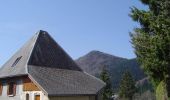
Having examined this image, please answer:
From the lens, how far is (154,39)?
59.2 feet

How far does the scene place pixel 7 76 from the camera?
34469mm

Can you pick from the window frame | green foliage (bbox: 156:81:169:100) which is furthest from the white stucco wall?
green foliage (bbox: 156:81:169:100)

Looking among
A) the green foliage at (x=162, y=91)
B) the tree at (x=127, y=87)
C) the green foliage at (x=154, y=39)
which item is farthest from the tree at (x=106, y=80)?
the green foliage at (x=162, y=91)

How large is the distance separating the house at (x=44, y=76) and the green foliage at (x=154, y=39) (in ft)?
41.4

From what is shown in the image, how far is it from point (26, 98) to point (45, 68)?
3.77 metres

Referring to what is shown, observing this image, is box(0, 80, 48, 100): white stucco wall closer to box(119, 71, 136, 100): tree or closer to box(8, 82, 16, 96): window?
box(8, 82, 16, 96): window

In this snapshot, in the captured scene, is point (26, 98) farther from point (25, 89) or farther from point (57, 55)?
point (57, 55)

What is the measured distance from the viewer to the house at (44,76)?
103 ft

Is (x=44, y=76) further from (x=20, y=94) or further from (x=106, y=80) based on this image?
(x=106, y=80)

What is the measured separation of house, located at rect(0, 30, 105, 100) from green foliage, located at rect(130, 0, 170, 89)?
496 inches

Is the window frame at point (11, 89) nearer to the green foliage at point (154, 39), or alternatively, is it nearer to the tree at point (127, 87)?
the green foliage at point (154, 39)

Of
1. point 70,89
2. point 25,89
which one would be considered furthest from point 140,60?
point 25,89

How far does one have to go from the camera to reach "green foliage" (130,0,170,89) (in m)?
17.9

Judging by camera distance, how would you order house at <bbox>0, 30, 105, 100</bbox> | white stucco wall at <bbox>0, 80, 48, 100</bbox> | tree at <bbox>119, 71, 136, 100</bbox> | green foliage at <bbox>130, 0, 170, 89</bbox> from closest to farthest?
green foliage at <bbox>130, 0, 170, 89</bbox>, white stucco wall at <bbox>0, 80, 48, 100</bbox>, house at <bbox>0, 30, 105, 100</bbox>, tree at <bbox>119, 71, 136, 100</bbox>
